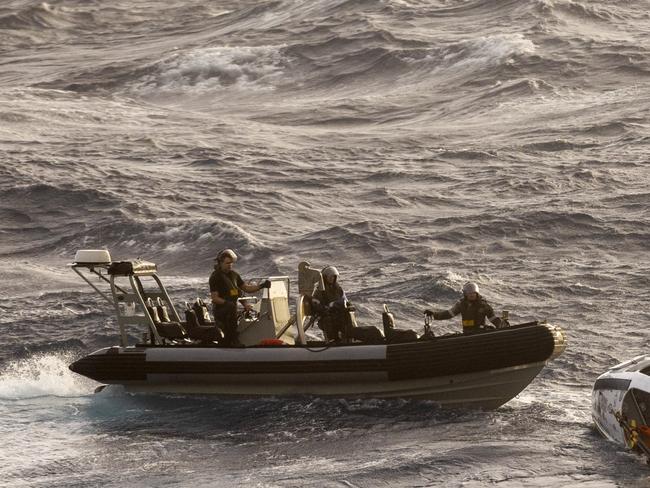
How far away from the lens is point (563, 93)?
40281 millimetres

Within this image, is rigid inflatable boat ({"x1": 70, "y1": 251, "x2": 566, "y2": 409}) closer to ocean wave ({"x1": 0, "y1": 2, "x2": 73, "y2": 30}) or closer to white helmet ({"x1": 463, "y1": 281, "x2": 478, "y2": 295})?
white helmet ({"x1": 463, "y1": 281, "x2": 478, "y2": 295})

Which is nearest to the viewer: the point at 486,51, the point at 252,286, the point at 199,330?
the point at 252,286

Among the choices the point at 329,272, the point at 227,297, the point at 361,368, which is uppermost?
the point at 329,272

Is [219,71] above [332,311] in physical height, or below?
below

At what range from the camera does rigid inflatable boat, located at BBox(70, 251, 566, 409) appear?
17078mm

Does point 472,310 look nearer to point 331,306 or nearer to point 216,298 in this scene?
point 331,306

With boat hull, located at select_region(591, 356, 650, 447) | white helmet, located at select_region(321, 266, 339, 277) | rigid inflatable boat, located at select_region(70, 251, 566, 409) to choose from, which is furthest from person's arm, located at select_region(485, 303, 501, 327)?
white helmet, located at select_region(321, 266, 339, 277)

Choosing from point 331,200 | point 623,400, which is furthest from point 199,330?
point 331,200

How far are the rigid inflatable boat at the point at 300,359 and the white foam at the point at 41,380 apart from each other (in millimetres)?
878

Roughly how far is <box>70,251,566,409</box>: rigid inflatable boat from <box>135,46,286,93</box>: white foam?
2770 cm

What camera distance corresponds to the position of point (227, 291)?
1828 cm

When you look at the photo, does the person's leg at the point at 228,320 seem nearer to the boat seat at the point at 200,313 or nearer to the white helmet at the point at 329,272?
the boat seat at the point at 200,313

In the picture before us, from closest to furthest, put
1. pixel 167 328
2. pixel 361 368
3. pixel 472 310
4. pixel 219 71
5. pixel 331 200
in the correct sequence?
1. pixel 361 368
2. pixel 472 310
3. pixel 167 328
4. pixel 331 200
5. pixel 219 71

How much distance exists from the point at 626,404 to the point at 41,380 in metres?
8.87
